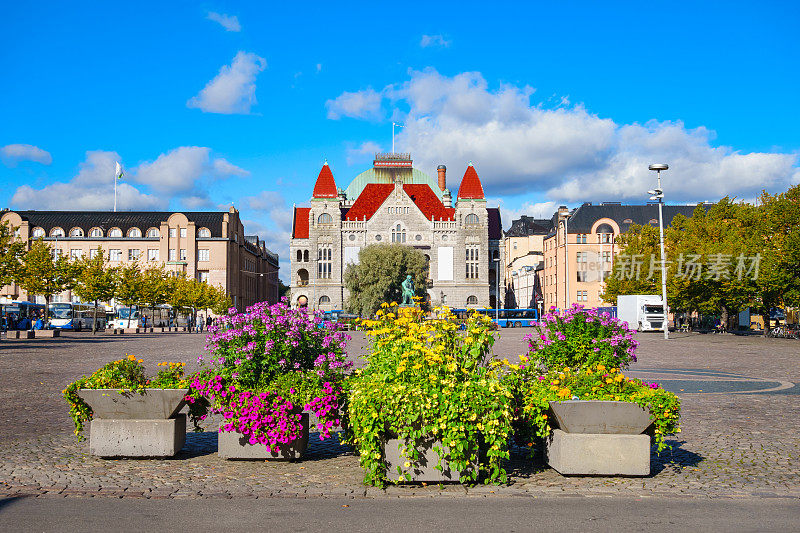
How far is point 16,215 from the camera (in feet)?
328

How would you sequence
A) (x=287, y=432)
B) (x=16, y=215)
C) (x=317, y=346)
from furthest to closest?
(x=16, y=215)
(x=317, y=346)
(x=287, y=432)

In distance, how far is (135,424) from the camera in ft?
27.7

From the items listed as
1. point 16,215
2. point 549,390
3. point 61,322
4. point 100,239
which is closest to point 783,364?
point 549,390

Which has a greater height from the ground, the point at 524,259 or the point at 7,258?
the point at 524,259

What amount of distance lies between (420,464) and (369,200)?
107895 mm

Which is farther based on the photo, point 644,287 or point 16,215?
point 16,215

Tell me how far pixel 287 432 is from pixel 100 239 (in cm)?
10221

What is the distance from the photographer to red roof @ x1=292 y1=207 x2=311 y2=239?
120 meters

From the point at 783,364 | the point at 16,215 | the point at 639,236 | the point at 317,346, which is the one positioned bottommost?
the point at 783,364

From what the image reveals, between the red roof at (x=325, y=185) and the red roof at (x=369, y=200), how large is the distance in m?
4.12

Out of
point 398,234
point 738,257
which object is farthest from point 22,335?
point 398,234

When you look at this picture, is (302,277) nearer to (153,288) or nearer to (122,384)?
(153,288)

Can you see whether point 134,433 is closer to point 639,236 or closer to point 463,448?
point 463,448

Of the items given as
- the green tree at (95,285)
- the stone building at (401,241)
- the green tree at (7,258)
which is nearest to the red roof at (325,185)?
the stone building at (401,241)
